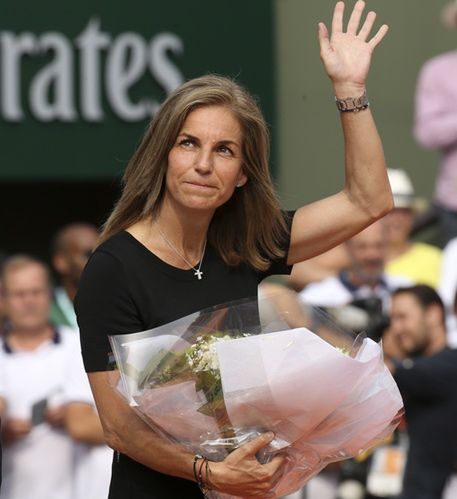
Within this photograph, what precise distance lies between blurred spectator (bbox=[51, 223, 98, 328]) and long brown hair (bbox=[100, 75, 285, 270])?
4.05 m

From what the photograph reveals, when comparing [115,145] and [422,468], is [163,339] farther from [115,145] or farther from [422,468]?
[115,145]

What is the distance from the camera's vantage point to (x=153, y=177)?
343cm

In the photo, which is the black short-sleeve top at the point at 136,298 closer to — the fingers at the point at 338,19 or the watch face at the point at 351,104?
the watch face at the point at 351,104

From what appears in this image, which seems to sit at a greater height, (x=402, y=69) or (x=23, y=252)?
(x=402, y=69)

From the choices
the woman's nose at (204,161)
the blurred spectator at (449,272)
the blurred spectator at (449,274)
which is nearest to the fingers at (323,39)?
the woman's nose at (204,161)

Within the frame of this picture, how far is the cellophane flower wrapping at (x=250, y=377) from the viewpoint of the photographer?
10.3 ft

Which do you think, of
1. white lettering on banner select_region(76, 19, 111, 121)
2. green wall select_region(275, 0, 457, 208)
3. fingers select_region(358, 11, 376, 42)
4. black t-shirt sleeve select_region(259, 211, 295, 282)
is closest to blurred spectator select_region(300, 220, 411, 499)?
green wall select_region(275, 0, 457, 208)

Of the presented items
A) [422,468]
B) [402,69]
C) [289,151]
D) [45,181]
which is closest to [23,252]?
[45,181]

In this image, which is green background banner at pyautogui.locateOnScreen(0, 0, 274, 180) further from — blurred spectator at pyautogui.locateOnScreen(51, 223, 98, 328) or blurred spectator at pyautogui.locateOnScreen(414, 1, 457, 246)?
blurred spectator at pyautogui.locateOnScreen(414, 1, 457, 246)

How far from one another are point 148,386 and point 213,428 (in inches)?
6.8

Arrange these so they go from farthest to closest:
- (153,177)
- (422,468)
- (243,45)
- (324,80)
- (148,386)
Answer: (243,45)
(324,80)
(422,468)
(153,177)
(148,386)

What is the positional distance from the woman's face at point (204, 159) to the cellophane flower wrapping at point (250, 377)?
12.2 inches

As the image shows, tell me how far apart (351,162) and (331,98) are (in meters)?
6.38

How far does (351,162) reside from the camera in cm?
354
